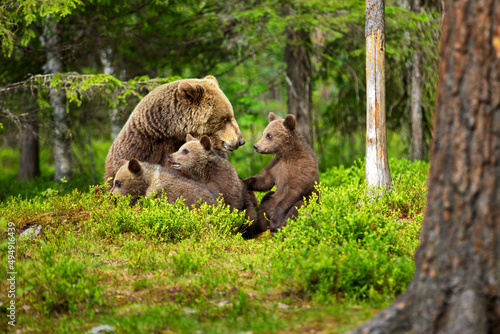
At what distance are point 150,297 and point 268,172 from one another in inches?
144

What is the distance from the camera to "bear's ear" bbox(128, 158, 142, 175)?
6.92 metres

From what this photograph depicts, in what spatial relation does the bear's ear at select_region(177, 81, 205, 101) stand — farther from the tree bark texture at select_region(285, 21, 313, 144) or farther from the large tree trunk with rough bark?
the large tree trunk with rough bark

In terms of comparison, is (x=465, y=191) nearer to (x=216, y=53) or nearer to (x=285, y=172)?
(x=285, y=172)

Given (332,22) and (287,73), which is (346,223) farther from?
(287,73)

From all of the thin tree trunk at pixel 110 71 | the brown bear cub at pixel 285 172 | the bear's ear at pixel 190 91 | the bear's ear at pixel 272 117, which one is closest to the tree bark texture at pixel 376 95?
the brown bear cub at pixel 285 172

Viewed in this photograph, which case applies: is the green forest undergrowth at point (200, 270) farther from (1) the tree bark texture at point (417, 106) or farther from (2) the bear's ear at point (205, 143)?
(1) the tree bark texture at point (417, 106)

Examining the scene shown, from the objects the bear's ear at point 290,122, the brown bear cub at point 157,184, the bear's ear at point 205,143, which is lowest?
the brown bear cub at point 157,184

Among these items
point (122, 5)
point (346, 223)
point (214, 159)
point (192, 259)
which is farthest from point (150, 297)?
point (122, 5)

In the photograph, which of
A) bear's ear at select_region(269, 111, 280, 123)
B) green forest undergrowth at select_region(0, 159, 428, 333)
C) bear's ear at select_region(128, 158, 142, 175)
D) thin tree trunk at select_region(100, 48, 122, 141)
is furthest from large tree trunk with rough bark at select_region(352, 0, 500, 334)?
thin tree trunk at select_region(100, 48, 122, 141)

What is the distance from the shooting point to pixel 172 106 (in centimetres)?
770

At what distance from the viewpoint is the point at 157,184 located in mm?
7082

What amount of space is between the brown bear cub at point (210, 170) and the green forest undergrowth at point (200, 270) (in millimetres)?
813

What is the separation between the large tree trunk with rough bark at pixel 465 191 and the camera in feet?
10.1

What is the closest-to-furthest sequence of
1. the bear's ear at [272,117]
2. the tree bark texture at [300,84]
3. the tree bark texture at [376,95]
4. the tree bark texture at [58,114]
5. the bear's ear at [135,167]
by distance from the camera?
1. the bear's ear at [135,167]
2. the tree bark texture at [376,95]
3. the bear's ear at [272,117]
4. the tree bark texture at [58,114]
5. the tree bark texture at [300,84]
